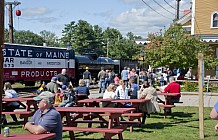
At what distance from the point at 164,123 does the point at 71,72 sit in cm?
2221

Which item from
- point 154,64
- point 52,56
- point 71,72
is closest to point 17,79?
point 52,56

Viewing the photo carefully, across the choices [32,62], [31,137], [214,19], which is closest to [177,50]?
[214,19]

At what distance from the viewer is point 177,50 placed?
28.6 metres

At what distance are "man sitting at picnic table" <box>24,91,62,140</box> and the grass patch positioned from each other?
381 centimetres


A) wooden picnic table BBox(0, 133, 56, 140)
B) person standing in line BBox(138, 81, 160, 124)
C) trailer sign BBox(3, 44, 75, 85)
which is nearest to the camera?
wooden picnic table BBox(0, 133, 56, 140)

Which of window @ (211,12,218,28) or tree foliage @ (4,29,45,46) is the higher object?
tree foliage @ (4,29,45,46)

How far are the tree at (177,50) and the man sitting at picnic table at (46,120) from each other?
2288 centimetres

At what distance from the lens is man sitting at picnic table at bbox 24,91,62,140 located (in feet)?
20.0

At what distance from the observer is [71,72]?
34.2 metres

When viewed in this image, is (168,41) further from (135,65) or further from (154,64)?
(135,65)

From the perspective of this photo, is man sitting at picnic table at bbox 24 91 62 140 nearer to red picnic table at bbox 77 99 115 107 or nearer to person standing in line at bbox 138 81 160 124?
red picnic table at bbox 77 99 115 107

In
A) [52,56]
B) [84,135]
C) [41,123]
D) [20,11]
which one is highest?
[20,11]

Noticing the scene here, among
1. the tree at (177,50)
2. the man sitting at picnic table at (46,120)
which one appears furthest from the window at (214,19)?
the man sitting at picnic table at (46,120)

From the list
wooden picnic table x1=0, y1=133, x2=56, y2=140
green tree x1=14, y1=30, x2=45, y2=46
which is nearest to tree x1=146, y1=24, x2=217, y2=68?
wooden picnic table x1=0, y1=133, x2=56, y2=140
